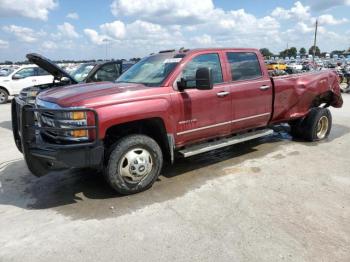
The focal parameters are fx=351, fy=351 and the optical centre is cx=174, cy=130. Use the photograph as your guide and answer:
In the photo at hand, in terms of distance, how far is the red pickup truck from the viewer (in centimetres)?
417

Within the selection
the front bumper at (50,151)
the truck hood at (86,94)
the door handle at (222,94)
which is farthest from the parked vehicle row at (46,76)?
the door handle at (222,94)

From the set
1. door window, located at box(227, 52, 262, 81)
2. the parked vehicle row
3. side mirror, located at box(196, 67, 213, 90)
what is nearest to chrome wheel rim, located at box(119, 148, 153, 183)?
side mirror, located at box(196, 67, 213, 90)

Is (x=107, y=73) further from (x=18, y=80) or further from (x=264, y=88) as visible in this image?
(x=18, y=80)

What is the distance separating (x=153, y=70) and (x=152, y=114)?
1.05 metres

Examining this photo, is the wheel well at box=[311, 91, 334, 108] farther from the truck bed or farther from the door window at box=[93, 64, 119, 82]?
the door window at box=[93, 64, 119, 82]

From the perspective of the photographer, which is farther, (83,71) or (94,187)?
(83,71)

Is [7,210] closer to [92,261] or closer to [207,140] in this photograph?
[92,261]

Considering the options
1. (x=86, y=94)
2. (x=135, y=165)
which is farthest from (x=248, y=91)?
(x=86, y=94)

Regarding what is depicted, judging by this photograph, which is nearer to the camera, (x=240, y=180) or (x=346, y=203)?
(x=346, y=203)

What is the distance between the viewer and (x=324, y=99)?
7.89 metres

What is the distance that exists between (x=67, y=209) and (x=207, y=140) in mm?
2399

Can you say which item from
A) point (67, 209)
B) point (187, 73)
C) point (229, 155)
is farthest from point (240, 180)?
point (67, 209)

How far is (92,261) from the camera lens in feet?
10.4

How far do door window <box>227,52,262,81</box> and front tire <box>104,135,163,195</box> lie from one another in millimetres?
1981
